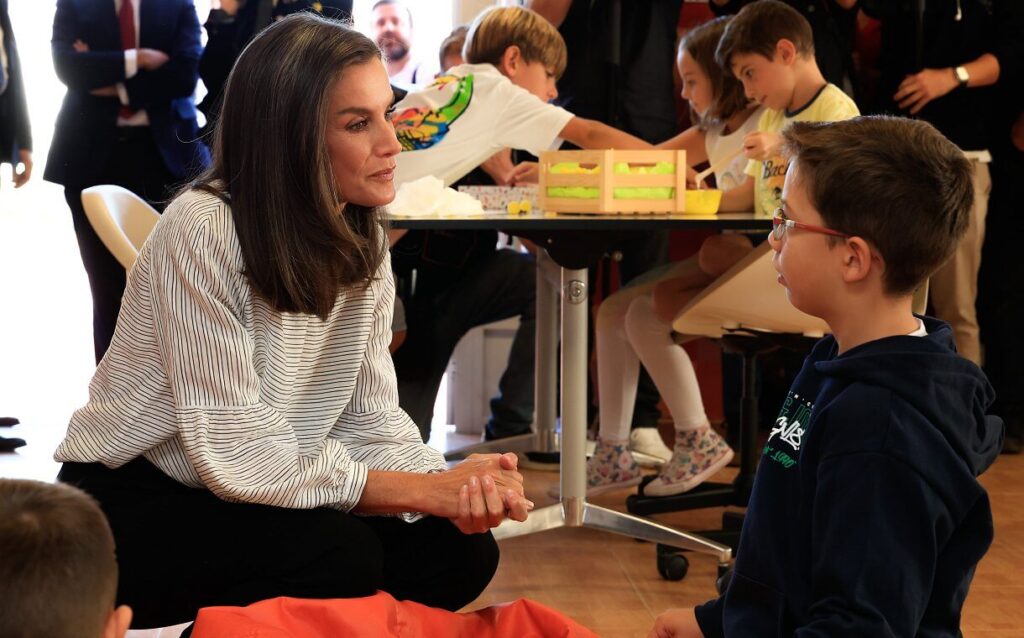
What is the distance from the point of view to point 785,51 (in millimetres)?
2740

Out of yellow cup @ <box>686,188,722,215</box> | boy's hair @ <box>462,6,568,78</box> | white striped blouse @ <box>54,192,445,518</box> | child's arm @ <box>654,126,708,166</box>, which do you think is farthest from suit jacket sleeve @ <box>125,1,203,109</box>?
white striped blouse @ <box>54,192,445,518</box>

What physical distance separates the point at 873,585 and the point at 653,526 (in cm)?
143

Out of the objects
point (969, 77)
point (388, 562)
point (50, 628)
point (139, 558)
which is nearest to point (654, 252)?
point (969, 77)

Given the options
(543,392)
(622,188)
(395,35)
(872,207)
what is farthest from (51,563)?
(395,35)

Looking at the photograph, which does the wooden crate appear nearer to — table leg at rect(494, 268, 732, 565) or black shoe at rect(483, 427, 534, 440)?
table leg at rect(494, 268, 732, 565)

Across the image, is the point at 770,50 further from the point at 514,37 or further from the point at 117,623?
the point at 117,623

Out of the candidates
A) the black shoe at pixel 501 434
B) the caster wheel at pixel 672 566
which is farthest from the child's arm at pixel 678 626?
the black shoe at pixel 501 434

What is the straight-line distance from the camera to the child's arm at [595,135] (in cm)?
294

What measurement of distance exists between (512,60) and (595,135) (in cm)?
33

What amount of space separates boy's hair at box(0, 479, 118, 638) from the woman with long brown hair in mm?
539

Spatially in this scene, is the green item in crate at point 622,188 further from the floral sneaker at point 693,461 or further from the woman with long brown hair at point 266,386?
the woman with long brown hair at point 266,386

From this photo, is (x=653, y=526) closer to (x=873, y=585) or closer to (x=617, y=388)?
(x=617, y=388)

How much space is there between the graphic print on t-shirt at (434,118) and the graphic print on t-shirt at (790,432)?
1.76 meters

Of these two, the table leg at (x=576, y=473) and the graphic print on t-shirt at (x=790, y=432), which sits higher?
the graphic print on t-shirt at (x=790, y=432)
